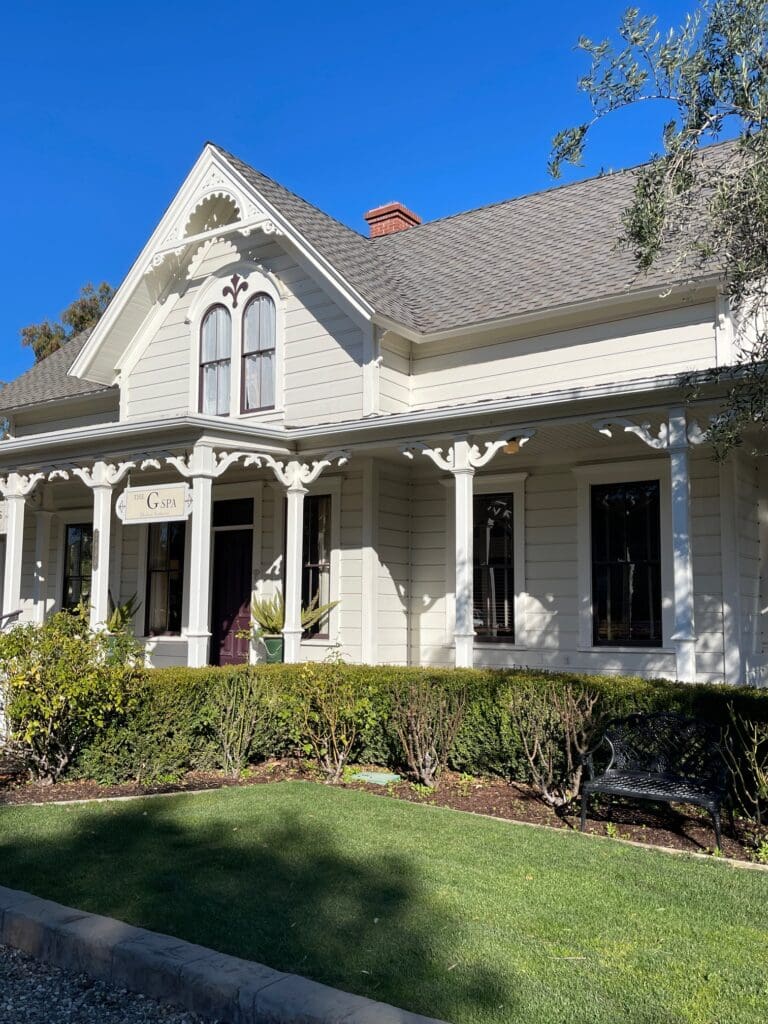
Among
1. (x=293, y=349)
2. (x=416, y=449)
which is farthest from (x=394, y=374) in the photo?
(x=416, y=449)

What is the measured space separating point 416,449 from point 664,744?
516 cm

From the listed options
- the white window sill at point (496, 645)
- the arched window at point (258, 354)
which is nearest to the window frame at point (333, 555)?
the arched window at point (258, 354)

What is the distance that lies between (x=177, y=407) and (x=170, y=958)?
1178cm

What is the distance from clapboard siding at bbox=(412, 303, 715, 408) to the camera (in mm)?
11430

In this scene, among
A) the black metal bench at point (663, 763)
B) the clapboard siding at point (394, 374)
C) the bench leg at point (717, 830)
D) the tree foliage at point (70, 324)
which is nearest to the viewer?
the bench leg at point (717, 830)

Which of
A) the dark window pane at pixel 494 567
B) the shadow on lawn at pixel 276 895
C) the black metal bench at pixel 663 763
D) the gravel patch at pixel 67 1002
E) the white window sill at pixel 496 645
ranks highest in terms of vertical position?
the dark window pane at pixel 494 567

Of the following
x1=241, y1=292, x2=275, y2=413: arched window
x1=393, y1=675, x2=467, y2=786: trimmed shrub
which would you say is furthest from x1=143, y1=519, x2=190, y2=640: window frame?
x1=393, y1=675, x2=467, y2=786: trimmed shrub

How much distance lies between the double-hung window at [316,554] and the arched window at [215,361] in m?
2.29

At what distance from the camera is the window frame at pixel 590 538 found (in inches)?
446

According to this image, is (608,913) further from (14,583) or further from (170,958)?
(14,583)

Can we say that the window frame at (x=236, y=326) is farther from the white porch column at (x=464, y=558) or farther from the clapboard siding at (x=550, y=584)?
the white porch column at (x=464, y=558)

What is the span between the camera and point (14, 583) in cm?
1382

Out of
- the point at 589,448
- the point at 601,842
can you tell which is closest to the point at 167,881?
the point at 601,842

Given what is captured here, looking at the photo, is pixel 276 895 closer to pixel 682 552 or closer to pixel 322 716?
pixel 322 716
